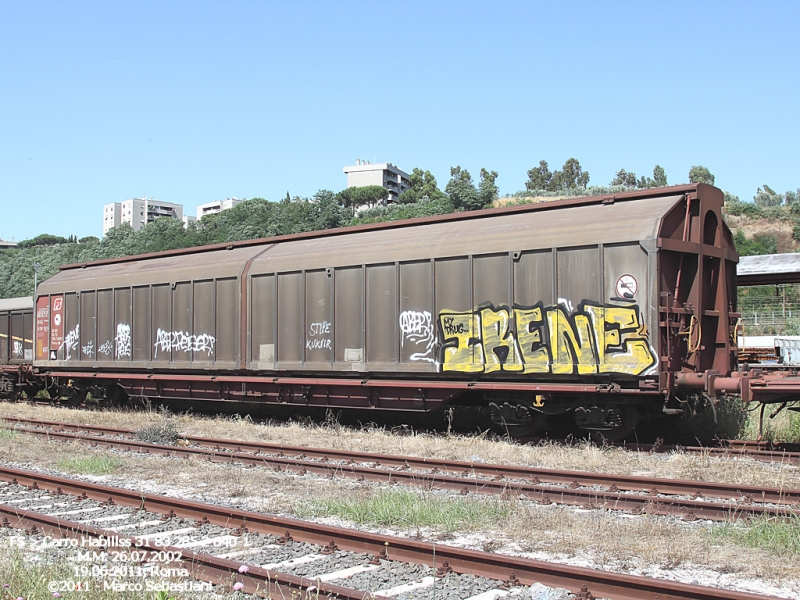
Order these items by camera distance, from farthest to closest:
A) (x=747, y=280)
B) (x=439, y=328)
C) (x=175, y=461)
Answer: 1. (x=747, y=280)
2. (x=439, y=328)
3. (x=175, y=461)

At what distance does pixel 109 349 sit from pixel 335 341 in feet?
24.4

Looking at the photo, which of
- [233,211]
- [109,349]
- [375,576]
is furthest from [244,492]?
[233,211]

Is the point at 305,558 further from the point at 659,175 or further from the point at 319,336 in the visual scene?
the point at 659,175

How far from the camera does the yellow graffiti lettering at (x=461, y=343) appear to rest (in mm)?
12758

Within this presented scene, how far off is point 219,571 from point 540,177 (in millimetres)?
145605

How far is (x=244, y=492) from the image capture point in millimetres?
9219

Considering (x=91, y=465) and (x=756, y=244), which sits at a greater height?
(x=756, y=244)

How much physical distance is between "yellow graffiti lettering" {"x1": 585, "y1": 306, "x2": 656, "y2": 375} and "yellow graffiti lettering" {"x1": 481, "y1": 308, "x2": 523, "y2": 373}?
1.39m

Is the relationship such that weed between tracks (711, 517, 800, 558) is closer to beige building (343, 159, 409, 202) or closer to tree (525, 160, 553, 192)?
tree (525, 160, 553, 192)

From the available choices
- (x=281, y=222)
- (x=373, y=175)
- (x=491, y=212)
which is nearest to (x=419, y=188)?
(x=373, y=175)

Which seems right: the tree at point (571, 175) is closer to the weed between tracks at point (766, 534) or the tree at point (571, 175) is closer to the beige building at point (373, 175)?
the beige building at point (373, 175)

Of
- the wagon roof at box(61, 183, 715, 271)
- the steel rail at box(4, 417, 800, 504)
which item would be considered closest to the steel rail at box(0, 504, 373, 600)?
the steel rail at box(4, 417, 800, 504)

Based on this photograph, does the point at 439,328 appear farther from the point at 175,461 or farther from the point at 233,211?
the point at 233,211

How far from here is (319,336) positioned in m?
15.0
